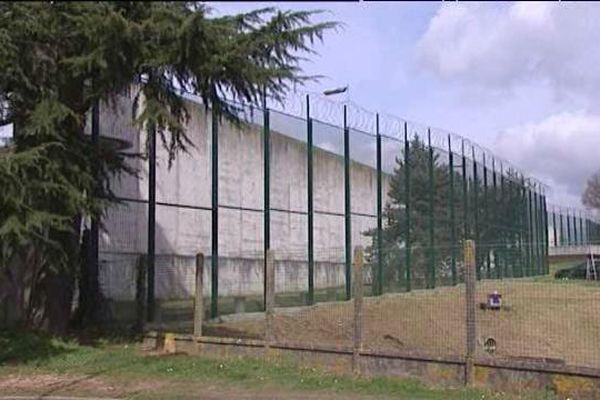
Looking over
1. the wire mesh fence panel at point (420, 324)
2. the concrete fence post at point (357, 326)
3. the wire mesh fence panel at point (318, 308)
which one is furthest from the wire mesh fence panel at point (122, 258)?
the concrete fence post at point (357, 326)

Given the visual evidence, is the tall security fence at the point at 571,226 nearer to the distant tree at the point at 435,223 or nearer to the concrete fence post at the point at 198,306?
the distant tree at the point at 435,223

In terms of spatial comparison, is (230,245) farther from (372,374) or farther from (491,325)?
(372,374)

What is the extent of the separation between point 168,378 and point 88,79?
233 inches

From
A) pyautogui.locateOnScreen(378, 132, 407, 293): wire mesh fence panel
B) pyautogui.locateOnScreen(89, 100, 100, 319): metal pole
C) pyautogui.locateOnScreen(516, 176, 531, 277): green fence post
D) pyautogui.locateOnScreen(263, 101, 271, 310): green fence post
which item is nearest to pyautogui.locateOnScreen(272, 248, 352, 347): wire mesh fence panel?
pyautogui.locateOnScreen(263, 101, 271, 310): green fence post

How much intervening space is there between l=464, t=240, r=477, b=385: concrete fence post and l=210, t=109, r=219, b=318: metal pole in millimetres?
9149

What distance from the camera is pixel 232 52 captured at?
15.6 meters

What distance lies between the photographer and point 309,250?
82.4ft

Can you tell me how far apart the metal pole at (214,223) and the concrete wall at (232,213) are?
0.21 metres

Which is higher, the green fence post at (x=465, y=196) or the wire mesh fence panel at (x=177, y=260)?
the green fence post at (x=465, y=196)

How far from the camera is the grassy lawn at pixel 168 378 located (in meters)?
13.1

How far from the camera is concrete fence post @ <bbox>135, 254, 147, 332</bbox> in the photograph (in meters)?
19.2

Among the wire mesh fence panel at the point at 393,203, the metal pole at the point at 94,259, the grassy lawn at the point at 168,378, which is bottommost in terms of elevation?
the grassy lawn at the point at 168,378

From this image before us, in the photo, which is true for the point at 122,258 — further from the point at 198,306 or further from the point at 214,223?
the point at 198,306

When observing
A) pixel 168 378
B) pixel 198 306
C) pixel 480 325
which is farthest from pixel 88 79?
pixel 480 325
